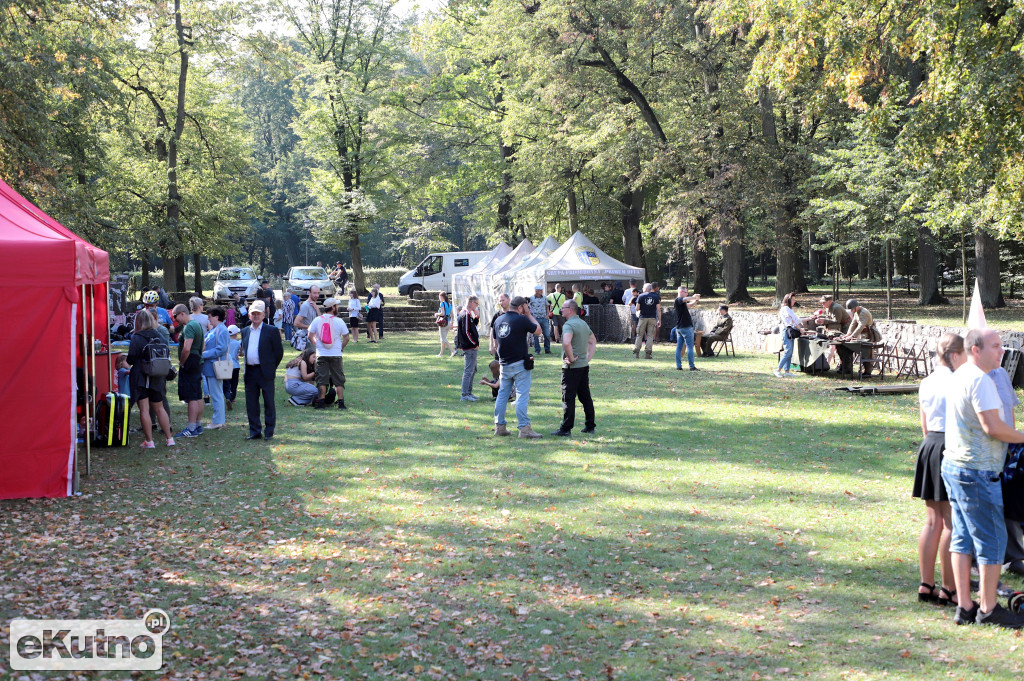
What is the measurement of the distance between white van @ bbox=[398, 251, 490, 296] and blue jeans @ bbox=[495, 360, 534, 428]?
103 feet

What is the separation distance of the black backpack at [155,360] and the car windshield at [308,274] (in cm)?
2860

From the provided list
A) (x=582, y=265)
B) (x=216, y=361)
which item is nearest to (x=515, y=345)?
(x=216, y=361)

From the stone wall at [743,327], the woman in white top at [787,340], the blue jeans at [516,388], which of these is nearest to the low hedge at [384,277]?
the stone wall at [743,327]

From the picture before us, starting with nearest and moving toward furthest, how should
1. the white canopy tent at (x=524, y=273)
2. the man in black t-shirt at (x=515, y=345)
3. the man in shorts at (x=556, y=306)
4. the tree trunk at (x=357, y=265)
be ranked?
the man in black t-shirt at (x=515, y=345) → the man in shorts at (x=556, y=306) → the white canopy tent at (x=524, y=273) → the tree trunk at (x=357, y=265)

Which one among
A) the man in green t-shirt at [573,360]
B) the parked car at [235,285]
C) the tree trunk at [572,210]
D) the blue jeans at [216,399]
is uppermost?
the tree trunk at [572,210]

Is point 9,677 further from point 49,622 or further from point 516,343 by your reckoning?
point 516,343

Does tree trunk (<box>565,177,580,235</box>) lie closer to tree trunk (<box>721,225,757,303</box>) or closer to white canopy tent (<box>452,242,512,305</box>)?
white canopy tent (<box>452,242,512,305</box>)

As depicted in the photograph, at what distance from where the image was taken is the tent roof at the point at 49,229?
28.8 ft

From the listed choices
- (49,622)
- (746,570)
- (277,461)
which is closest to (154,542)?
(49,622)

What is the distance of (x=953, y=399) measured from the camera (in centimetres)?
527

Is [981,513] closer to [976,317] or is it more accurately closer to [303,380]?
[976,317]

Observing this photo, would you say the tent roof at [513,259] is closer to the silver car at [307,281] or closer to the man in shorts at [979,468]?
the silver car at [307,281]

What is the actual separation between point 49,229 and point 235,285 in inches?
1155

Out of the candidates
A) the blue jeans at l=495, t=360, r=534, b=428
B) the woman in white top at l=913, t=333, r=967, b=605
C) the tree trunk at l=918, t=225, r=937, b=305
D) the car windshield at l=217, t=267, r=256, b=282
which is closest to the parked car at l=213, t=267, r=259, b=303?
the car windshield at l=217, t=267, r=256, b=282
